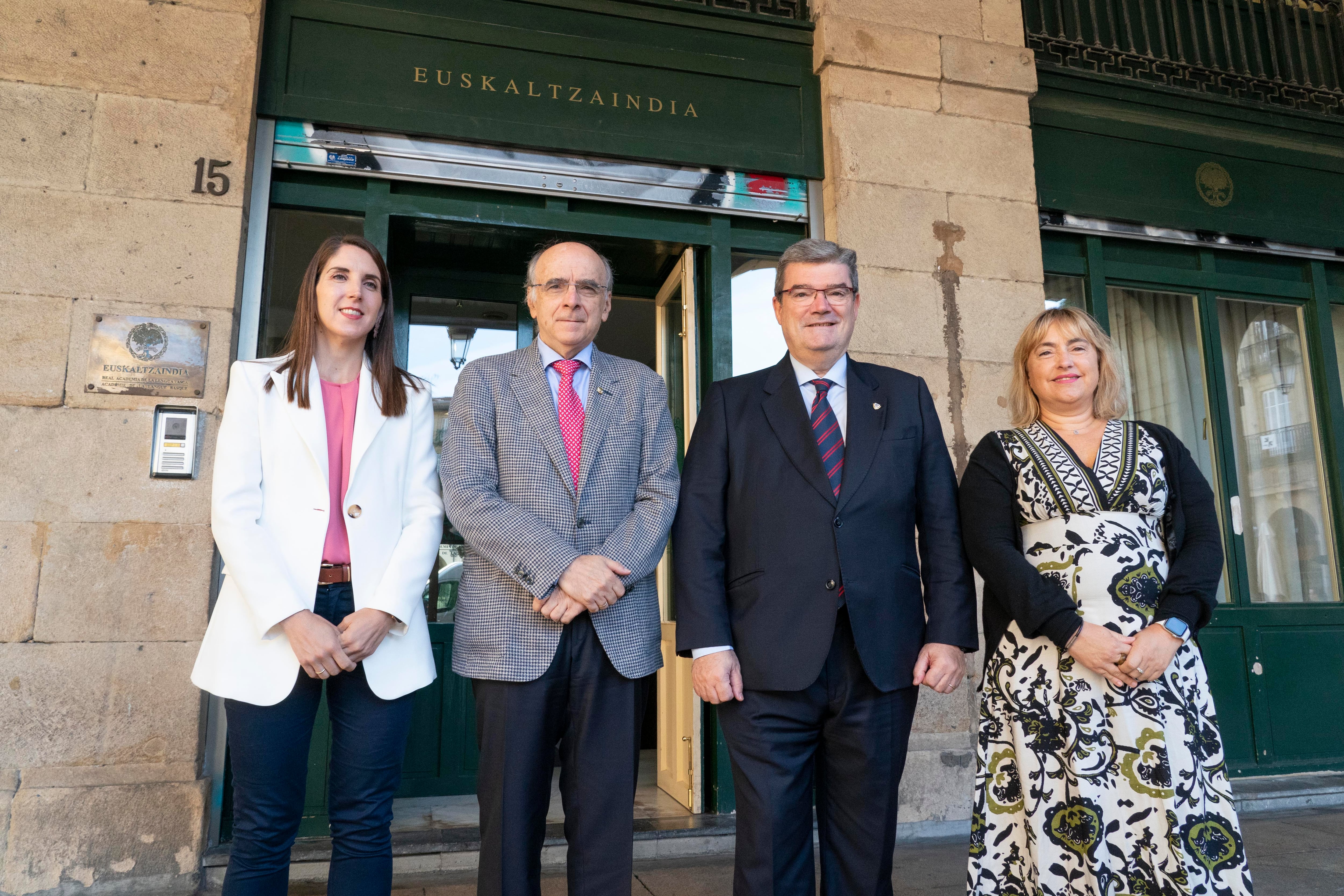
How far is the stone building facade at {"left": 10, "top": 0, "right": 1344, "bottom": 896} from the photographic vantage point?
3.21 meters

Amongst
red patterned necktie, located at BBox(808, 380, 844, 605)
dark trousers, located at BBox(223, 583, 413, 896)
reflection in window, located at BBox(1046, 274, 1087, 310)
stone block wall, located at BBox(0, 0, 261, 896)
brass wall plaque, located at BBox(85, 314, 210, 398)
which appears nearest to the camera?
dark trousers, located at BBox(223, 583, 413, 896)

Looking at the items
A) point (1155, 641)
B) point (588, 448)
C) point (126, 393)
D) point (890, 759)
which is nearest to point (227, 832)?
point (126, 393)

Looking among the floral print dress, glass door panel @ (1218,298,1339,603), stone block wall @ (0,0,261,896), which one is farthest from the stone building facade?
glass door panel @ (1218,298,1339,603)

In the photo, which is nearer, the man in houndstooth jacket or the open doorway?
the man in houndstooth jacket

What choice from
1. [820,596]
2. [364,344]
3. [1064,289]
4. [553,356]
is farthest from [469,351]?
[1064,289]

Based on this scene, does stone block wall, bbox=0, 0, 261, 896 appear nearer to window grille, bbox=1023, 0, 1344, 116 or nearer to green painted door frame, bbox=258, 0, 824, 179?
green painted door frame, bbox=258, 0, 824, 179

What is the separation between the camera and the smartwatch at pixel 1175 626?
2.25 meters

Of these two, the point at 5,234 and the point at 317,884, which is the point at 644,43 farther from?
the point at 317,884

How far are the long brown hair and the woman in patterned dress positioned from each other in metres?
1.63

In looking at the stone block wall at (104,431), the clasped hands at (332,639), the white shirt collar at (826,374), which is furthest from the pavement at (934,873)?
the white shirt collar at (826,374)

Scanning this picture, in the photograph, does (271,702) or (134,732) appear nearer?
(271,702)

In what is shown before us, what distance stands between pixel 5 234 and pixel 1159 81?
593 cm

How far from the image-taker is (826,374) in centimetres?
249

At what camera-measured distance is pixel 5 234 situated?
3430 millimetres
